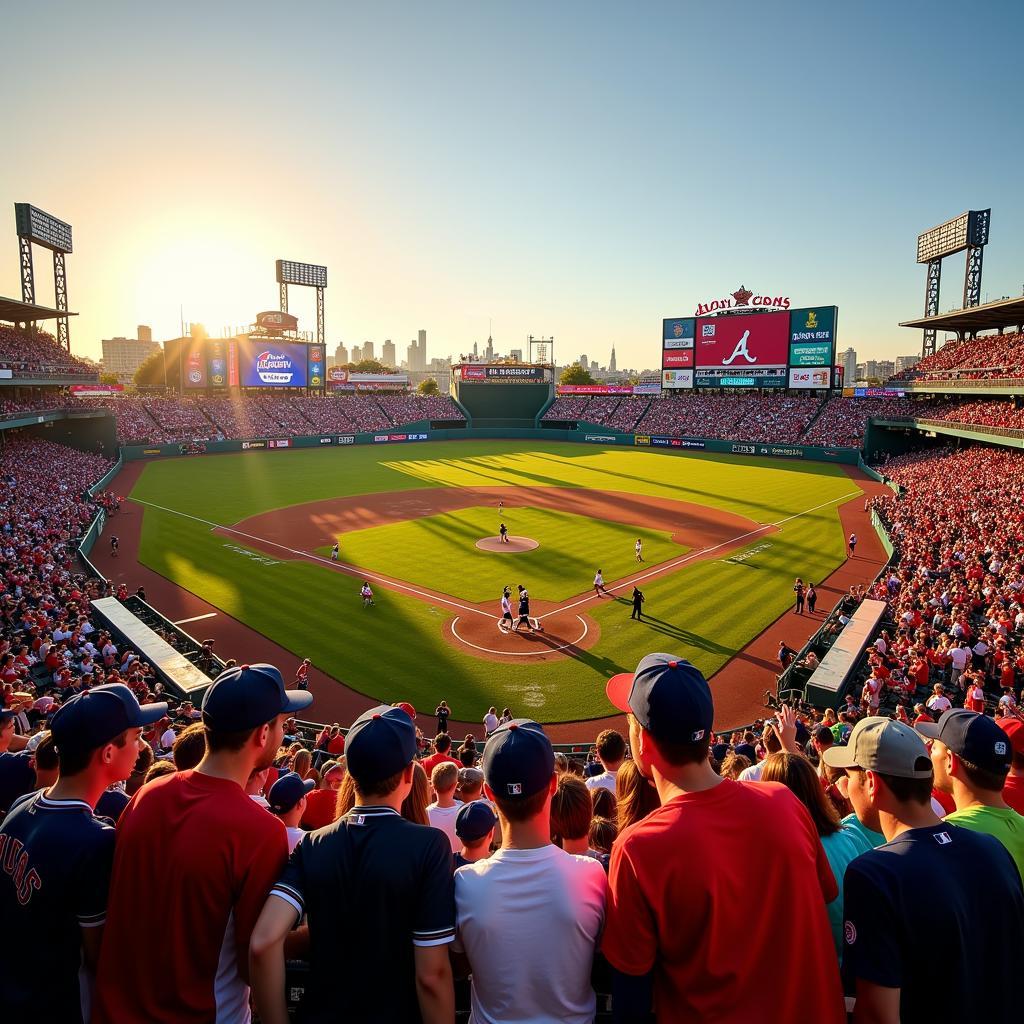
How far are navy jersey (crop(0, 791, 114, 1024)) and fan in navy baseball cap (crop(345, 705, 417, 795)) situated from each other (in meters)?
1.42

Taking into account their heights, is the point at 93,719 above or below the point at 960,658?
above

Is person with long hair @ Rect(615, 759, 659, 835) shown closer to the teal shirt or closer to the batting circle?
Result: the teal shirt

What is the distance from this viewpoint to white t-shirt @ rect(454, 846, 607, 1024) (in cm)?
293

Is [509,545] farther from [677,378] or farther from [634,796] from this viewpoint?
[677,378]

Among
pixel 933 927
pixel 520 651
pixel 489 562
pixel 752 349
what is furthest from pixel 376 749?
pixel 752 349

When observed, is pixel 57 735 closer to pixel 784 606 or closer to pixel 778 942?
pixel 778 942

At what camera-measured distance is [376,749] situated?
3.28 meters

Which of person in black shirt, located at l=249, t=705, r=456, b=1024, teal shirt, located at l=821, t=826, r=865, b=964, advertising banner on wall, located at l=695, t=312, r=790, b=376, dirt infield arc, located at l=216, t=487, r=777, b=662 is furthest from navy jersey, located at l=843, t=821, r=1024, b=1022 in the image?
advertising banner on wall, located at l=695, t=312, r=790, b=376

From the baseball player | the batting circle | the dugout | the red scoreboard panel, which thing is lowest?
the batting circle

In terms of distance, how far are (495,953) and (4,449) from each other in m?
56.0

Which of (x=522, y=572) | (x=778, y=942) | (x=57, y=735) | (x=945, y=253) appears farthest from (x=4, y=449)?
(x=945, y=253)

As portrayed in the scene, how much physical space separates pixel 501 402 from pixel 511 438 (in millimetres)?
5940

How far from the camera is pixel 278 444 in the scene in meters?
73.8

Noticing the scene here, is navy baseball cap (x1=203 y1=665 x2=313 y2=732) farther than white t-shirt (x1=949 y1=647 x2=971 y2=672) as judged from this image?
No
